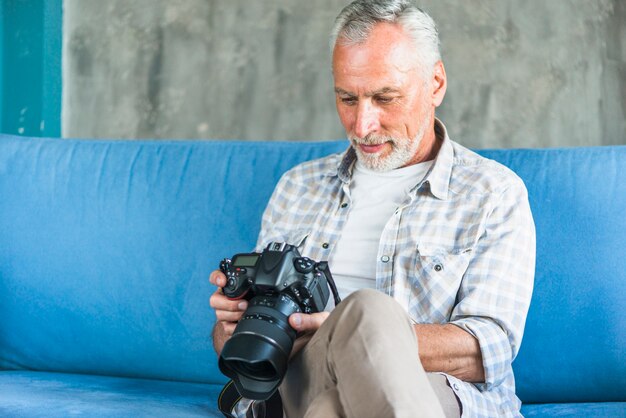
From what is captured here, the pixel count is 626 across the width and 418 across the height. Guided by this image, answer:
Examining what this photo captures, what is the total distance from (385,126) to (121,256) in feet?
2.34

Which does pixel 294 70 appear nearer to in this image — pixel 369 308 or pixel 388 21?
pixel 388 21

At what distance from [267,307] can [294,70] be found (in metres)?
1.94

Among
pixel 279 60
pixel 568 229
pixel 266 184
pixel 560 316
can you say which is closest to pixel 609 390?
pixel 560 316

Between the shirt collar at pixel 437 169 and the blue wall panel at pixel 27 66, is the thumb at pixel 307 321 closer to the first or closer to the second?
the shirt collar at pixel 437 169

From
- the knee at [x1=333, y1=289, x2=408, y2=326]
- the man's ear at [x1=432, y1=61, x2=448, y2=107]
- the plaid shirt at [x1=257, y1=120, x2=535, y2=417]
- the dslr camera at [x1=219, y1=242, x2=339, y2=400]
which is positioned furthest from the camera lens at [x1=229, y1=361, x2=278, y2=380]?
the man's ear at [x1=432, y1=61, x2=448, y2=107]

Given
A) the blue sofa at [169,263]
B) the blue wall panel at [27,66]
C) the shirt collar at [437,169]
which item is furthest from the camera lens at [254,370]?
the blue wall panel at [27,66]

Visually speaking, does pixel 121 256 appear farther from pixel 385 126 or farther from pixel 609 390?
pixel 609 390

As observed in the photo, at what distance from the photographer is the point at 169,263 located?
2049 millimetres

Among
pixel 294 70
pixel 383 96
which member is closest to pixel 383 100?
pixel 383 96

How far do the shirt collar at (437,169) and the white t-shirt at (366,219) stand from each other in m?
0.03

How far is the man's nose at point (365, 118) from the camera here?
1742 millimetres

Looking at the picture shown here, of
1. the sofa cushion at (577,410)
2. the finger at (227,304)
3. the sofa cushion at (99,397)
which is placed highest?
the finger at (227,304)

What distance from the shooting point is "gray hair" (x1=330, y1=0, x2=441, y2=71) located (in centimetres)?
175

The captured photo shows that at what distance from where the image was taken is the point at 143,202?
6.91 feet
